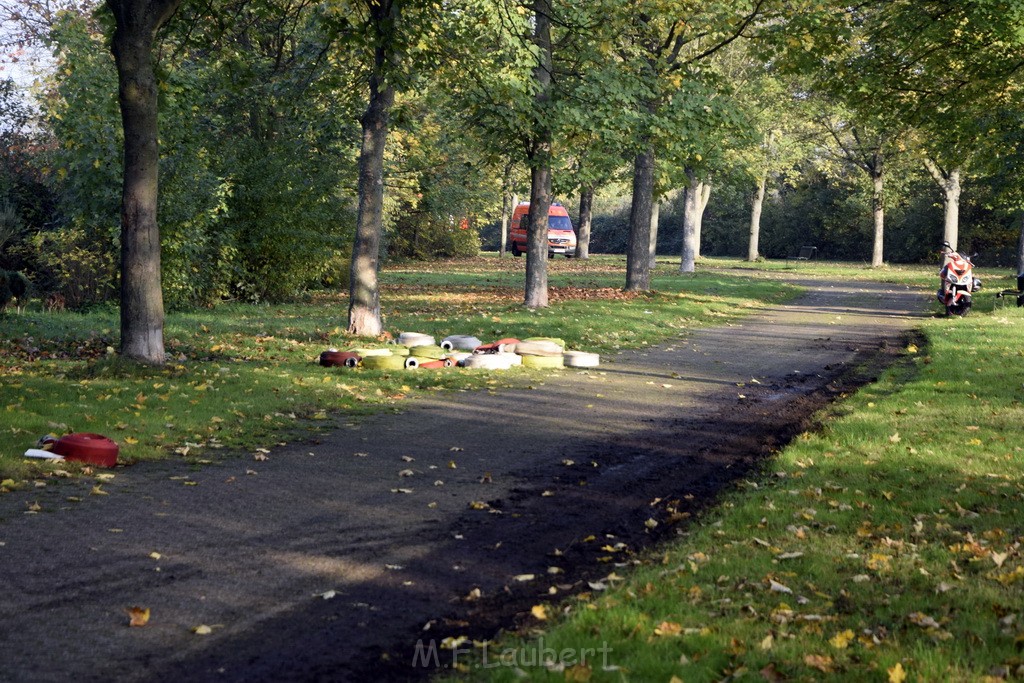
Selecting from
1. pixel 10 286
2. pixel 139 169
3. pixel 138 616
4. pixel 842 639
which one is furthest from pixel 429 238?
pixel 842 639

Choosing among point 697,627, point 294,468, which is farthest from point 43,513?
point 697,627

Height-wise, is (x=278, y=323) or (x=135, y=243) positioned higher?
(x=135, y=243)

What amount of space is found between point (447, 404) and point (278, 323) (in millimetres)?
8401

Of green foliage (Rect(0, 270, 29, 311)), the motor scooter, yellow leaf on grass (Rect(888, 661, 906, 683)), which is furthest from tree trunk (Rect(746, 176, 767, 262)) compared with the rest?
yellow leaf on grass (Rect(888, 661, 906, 683))

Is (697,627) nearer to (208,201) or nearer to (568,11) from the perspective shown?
(568,11)

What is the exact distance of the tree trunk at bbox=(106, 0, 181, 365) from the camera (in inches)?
467

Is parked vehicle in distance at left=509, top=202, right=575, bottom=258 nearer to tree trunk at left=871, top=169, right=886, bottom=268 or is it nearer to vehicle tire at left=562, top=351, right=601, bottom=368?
tree trunk at left=871, top=169, right=886, bottom=268

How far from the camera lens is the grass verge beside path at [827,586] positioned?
437 centimetres

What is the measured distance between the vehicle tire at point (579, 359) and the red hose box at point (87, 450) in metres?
7.84

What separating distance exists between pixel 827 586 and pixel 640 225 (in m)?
23.4

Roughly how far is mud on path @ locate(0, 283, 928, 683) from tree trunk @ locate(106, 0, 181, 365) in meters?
3.55

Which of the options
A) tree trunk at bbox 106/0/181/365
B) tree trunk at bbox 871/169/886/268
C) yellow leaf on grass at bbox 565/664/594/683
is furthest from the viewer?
tree trunk at bbox 871/169/886/268

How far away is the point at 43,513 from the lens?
6.87 metres

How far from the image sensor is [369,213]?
1659cm
